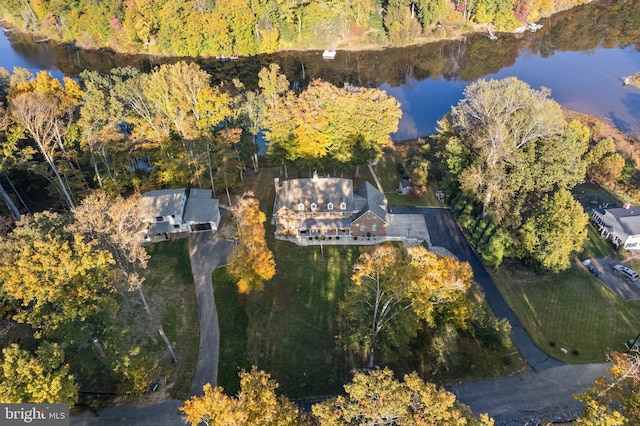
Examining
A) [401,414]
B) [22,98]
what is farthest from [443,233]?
[22,98]

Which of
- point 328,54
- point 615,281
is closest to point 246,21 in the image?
point 328,54

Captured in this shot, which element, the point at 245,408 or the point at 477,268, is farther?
the point at 477,268

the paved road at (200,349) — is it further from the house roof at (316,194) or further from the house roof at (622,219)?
the house roof at (622,219)

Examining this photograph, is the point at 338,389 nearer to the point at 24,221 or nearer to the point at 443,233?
the point at 443,233

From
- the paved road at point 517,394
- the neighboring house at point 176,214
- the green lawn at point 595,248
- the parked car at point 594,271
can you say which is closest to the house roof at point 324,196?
the neighboring house at point 176,214

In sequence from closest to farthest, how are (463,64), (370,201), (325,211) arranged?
(325,211), (370,201), (463,64)

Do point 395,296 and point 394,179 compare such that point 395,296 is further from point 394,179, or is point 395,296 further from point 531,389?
point 394,179

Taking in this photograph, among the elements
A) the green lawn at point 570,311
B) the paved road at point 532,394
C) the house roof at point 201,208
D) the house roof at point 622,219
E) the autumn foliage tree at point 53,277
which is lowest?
the paved road at point 532,394

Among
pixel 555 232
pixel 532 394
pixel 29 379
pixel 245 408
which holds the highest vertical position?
pixel 29 379
